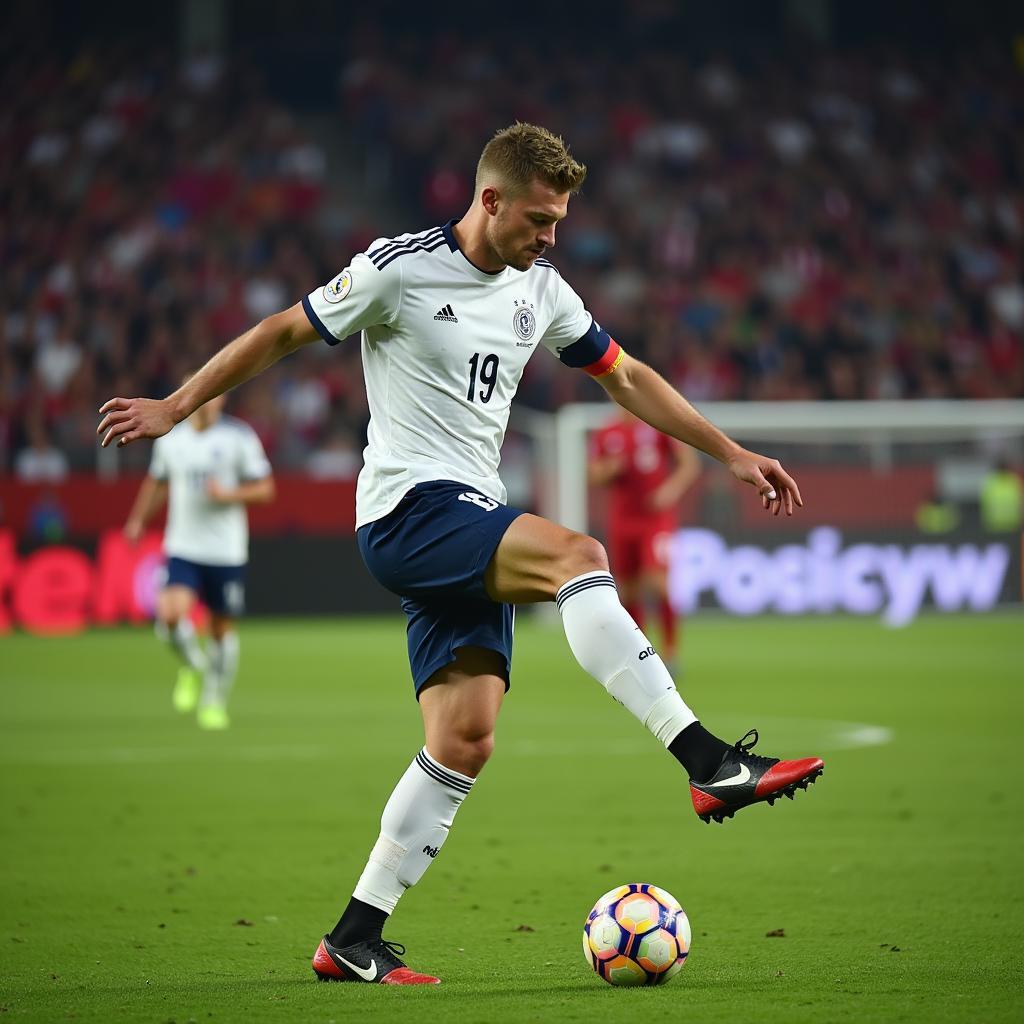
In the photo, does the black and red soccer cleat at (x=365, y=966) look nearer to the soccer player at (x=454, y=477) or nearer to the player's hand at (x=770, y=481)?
the soccer player at (x=454, y=477)

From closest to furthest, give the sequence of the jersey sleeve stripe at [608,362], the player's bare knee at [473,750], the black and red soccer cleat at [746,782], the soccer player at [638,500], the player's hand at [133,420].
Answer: the black and red soccer cleat at [746,782], the player's hand at [133,420], the player's bare knee at [473,750], the jersey sleeve stripe at [608,362], the soccer player at [638,500]

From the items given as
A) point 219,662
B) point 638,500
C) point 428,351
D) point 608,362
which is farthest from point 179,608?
point 428,351

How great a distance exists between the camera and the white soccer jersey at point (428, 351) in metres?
4.61

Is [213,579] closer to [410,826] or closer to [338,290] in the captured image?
[410,826]

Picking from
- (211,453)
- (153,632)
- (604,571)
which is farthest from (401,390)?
(153,632)

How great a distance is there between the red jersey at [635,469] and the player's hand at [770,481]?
10653 millimetres

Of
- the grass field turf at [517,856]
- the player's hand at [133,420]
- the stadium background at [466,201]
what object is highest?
the stadium background at [466,201]

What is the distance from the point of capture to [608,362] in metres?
5.08

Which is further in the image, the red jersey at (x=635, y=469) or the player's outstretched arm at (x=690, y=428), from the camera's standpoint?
the red jersey at (x=635, y=469)

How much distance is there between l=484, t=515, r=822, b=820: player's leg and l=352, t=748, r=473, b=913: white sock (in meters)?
0.58

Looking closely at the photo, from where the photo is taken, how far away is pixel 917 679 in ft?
47.4

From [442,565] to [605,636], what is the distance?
1.54 feet

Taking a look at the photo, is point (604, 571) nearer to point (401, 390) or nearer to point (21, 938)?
point (401, 390)

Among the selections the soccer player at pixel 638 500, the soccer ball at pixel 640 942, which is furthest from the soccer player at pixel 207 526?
the soccer ball at pixel 640 942
